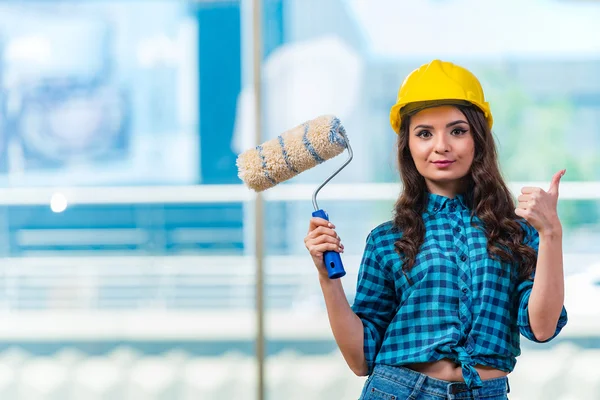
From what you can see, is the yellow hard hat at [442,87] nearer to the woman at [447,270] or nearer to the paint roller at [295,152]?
the woman at [447,270]

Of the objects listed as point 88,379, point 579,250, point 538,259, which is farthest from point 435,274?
point 88,379

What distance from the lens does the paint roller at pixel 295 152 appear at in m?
1.33

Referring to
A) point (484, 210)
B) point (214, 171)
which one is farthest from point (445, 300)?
point (214, 171)

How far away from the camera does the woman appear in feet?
4.08

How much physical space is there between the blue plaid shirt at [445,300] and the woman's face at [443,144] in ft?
0.19

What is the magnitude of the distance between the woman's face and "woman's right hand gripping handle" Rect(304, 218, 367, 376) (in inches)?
8.3

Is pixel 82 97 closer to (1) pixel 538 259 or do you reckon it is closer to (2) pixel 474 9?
(2) pixel 474 9

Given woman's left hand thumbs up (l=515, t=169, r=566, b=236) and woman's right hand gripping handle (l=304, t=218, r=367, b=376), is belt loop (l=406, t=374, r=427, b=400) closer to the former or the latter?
woman's right hand gripping handle (l=304, t=218, r=367, b=376)

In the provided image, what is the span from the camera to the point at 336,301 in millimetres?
1297

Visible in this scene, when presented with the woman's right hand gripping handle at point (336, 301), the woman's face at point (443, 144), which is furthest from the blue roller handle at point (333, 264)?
the woman's face at point (443, 144)

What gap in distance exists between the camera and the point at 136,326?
278cm

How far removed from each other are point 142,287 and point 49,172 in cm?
52

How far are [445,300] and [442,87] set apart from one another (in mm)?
359

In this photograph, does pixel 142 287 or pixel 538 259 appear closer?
pixel 538 259
